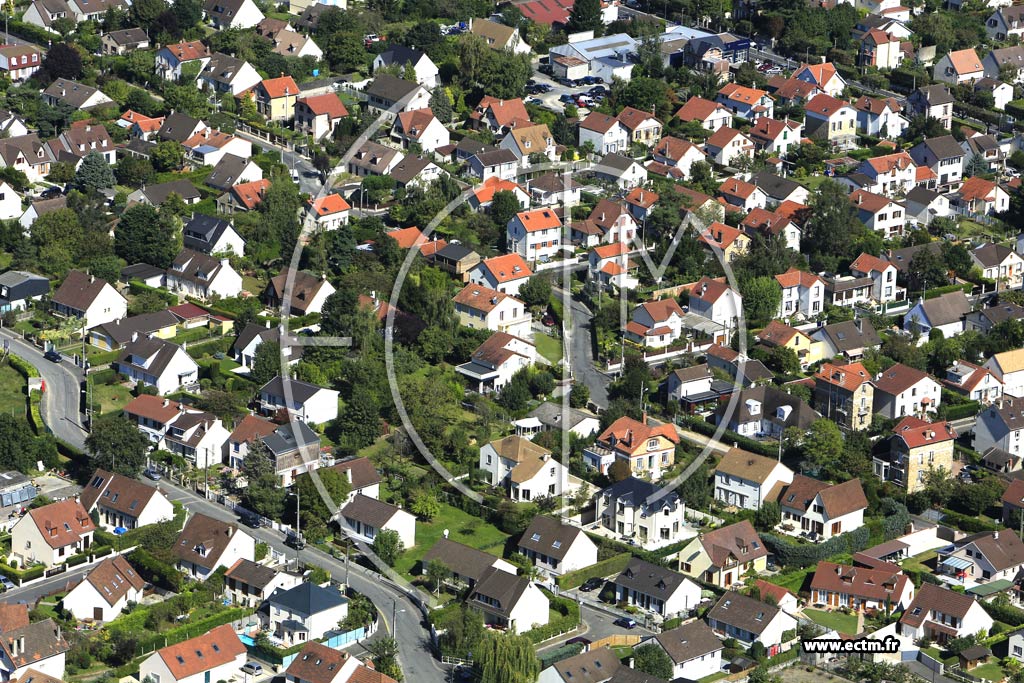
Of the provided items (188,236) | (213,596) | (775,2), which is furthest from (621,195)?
(213,596)

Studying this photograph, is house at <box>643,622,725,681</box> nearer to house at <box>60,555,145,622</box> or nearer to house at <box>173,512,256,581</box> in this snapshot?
house at <box>173,512,256,581</box>

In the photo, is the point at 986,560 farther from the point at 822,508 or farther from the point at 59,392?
the point at 59,392

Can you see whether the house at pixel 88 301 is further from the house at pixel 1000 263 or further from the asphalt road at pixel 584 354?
the house at pixel 1000 263

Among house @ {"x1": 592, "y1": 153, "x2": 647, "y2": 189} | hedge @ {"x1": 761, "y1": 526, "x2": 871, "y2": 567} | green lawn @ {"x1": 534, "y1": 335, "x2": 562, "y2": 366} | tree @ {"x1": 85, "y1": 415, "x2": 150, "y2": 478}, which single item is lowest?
hedge @ {"x1": 761, "y1": 526, "x2": 871, "y2": 567}

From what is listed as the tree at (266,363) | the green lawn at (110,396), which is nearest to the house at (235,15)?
the tree at (266,363)

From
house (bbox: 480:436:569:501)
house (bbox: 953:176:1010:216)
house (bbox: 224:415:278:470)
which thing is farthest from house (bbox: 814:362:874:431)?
house (bbox: 953:176:1010:216)

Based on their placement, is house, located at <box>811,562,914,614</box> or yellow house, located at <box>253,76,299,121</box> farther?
yellow house, located at <box>253,76,299,121</box>

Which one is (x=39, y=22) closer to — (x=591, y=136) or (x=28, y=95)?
(x=28, y=95)

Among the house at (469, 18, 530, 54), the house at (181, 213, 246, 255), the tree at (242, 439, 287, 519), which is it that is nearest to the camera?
the tree at (242, 439, 287, 519)
